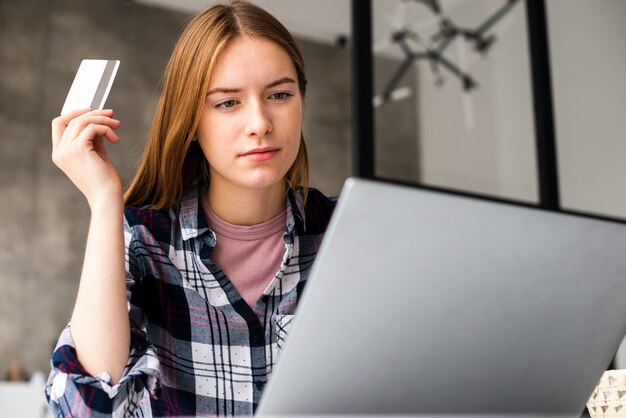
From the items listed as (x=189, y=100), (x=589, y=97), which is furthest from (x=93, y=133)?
(x=589, y=97)

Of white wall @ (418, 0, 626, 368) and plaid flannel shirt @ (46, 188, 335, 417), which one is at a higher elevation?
white wall @ (418, 0, 626, 368)

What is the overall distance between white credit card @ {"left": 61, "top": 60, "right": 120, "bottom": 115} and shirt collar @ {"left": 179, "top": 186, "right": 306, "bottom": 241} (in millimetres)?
206

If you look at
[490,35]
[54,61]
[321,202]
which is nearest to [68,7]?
[54,61]

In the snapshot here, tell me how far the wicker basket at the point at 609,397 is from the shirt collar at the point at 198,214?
50 centimetres

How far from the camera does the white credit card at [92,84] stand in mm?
972

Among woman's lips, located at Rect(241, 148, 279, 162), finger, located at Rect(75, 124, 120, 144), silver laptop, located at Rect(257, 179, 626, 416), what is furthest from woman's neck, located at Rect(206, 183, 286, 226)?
silver laptop, located at Rect(257, 179, 626, 416)

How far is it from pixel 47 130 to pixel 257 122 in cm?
410

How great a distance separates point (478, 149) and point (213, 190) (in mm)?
4439

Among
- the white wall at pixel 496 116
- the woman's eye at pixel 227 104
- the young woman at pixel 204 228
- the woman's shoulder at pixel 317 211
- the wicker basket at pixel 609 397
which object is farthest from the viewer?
the white wall at pixel 496 116

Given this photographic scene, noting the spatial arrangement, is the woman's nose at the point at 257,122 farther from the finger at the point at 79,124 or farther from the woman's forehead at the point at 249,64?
the finger at the point at 79,124

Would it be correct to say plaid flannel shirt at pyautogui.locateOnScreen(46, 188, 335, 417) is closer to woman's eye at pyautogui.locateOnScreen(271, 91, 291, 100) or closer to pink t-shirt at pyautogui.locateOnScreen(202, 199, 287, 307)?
pink t-shirt at pyautogui.locateOnScreen(202, 199, 287, 307)

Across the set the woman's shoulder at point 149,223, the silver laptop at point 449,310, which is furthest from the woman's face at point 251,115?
the silver laptop at point 449,310

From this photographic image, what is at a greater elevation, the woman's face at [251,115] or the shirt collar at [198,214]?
the woman's face at [251,115]

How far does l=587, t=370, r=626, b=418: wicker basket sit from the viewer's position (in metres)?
0.81
